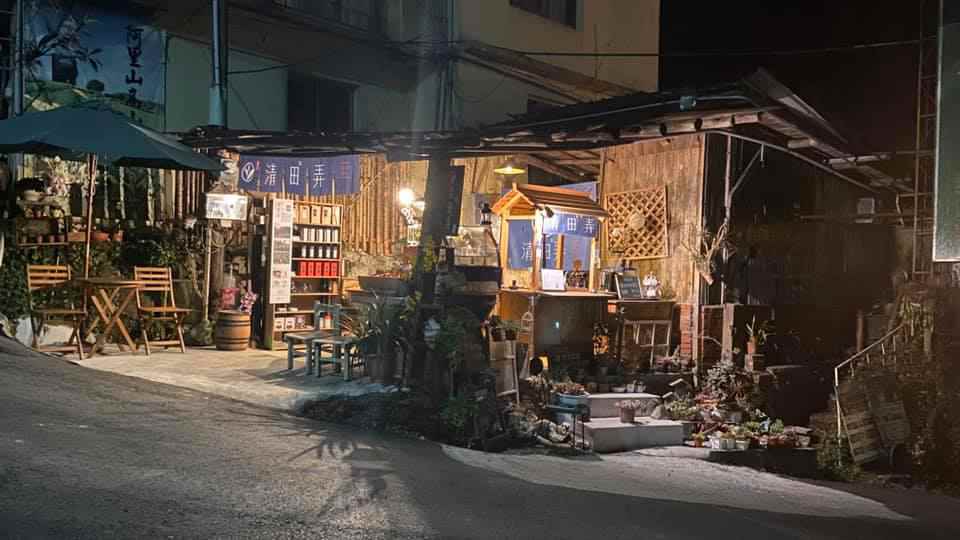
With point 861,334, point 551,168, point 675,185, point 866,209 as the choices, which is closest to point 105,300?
point 551,168

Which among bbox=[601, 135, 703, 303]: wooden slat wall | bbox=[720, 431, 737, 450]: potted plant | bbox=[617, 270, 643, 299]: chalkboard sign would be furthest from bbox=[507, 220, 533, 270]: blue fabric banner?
bbox=[720, 431, 737, 450]: potted plant

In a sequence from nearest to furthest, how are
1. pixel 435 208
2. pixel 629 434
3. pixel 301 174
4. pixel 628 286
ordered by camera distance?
pixel 629 434
pixel 435 208
pixel 628 286
pixel 301 174

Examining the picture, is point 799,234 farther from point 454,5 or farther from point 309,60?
point 309,60

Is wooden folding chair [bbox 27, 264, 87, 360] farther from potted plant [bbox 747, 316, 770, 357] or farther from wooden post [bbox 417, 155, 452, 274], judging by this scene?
potted plant [bbox 747, 316, 770, 357]

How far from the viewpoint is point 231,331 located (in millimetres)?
13664

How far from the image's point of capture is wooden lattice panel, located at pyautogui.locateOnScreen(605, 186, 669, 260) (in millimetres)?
13812

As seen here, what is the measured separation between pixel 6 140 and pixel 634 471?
29.5 ft

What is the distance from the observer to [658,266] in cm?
1393

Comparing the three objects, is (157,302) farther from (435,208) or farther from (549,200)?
(549,200)

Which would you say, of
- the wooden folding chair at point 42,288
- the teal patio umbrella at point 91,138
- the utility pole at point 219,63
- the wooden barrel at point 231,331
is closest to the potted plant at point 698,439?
the wooden barrel at point 231,331

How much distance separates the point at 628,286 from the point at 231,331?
6950 millimetres

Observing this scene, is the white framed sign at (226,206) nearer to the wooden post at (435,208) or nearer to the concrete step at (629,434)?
the wooden post at (435,208)

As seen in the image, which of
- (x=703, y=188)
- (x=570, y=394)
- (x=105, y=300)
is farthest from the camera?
(x=703, y=188)

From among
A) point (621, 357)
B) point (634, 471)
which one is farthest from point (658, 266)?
point (634, 471)
